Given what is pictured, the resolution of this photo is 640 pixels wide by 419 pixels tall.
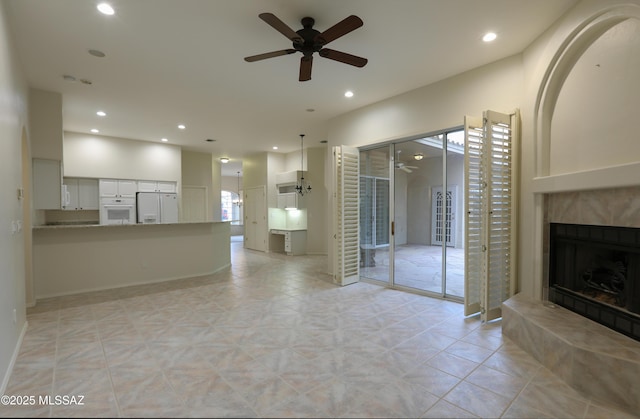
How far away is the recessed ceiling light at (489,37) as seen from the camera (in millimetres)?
2873

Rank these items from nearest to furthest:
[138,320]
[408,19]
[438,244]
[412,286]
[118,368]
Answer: [118,368]
[408,19]
[138,320]
[412,286]
[438,244]

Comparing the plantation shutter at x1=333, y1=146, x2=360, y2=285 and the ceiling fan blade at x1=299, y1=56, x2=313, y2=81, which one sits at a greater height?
the ceiling fan blade at x1=299, y1=56, x2=313, y2=81

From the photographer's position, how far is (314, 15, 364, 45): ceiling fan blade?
2219 millimetres

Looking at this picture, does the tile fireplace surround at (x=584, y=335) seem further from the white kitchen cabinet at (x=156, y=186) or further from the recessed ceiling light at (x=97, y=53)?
the white kitchen cabinet at (x=156, y=186)

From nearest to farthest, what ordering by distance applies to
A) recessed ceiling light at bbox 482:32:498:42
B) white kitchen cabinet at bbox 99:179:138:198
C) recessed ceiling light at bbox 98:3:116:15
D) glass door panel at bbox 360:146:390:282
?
recessed ceiling light at bbox 98:3:116:15
recessed ceiling light at bbox 482:32:498:42
glass door panel at bbox 360:146:390:282
white kitchen cabinet at bbox 99:179:138:198

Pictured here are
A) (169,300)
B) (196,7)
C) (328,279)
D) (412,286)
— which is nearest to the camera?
(196,7)

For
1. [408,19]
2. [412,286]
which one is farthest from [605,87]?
[412,286]

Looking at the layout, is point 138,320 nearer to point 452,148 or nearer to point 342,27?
point 342,27

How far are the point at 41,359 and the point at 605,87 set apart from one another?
5.03 metres

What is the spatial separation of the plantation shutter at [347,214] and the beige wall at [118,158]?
4827mm

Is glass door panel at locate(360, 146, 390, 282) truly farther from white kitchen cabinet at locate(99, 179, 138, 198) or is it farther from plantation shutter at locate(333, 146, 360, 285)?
white kitchen cabinet at locate(99, 179, 138, 198)

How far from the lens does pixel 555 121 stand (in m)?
2.79

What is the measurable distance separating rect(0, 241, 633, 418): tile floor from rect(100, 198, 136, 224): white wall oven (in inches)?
115

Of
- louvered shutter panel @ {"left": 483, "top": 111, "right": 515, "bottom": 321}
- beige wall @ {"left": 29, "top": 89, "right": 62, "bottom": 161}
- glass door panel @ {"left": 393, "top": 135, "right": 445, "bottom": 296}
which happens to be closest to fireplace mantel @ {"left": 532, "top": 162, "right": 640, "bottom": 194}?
louvered shutter panel @ {"left": 483, "top": 111, "right": 515, "bottom": 321}
